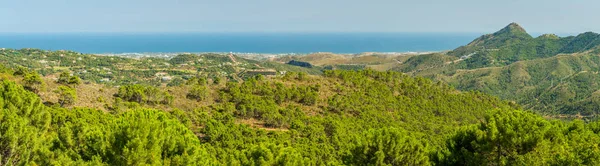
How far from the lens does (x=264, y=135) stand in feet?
108

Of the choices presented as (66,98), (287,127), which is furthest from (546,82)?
(66,98)

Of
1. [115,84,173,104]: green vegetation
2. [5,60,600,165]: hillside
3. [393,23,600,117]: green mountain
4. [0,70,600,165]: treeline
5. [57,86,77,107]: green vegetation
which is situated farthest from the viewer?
[393,23,600,117]: green mountain

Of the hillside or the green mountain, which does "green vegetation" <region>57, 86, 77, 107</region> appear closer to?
the hillside

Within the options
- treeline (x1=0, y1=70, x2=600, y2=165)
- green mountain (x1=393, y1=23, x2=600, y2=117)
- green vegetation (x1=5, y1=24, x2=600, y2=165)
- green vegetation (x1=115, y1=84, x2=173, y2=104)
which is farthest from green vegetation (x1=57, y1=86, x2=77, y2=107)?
green mountain (x1=393, y1=23, x2=600, y2=117)

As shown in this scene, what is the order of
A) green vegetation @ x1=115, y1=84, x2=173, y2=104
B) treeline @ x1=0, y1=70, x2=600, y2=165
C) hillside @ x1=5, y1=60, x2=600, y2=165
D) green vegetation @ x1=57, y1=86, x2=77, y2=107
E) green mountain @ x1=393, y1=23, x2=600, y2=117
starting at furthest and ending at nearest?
green mountain @ x1=393, y1=23, x2=600, y2=117, green vegetation @ x1=115, y1=84, x2=173, y2=104, green vegetation @ x1=57, y1=86, x2=77, y2=107, hillside @ x1=5, y1=60, x2=600, y2=165, treeline @ x1=0, y1=70, x2=600, y2=165

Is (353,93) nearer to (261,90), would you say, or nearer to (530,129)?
(261,90)

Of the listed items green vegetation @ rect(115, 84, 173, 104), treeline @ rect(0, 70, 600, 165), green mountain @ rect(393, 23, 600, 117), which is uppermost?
treeline @ rect(0, 70, 600, 165)

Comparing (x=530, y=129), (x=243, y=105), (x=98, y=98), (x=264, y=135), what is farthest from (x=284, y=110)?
(x=530, y=129)

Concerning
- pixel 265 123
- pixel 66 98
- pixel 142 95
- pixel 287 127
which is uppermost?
pixel 66 98

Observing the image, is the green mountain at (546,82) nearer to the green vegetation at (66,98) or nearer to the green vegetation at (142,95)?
the green vegetation at (142,95)

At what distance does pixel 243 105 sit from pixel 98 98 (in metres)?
14.5

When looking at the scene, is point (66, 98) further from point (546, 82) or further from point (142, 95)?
Answer: point (546, 82)

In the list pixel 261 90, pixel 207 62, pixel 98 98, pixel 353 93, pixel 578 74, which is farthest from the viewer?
pixel 578 74

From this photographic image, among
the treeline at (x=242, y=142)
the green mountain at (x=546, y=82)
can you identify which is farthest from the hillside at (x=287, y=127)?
the green mountain at (x=546, y=82)
